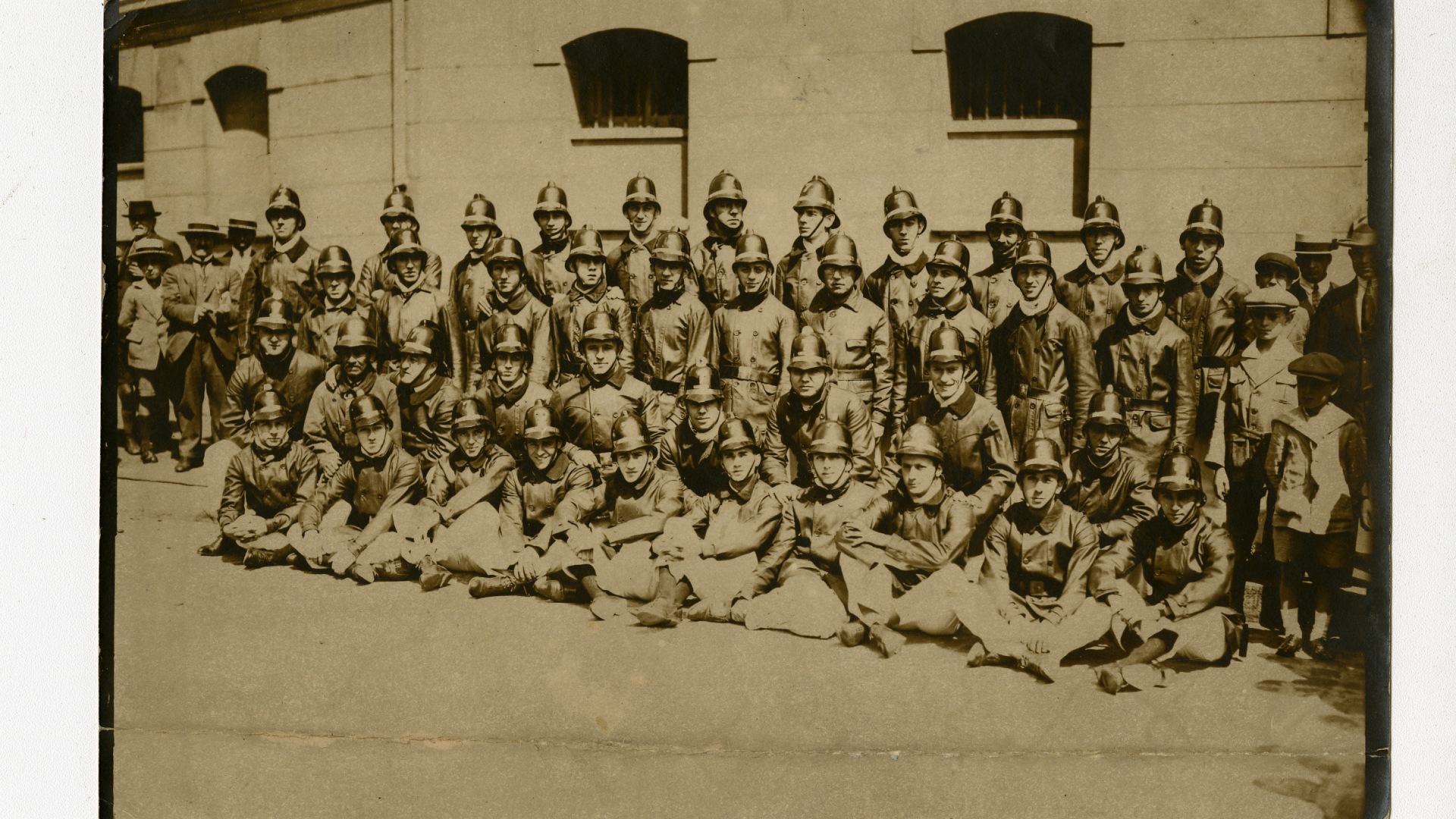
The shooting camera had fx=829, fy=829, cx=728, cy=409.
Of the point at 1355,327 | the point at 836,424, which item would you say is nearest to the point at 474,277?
the point at 836,424

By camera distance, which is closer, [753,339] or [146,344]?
[753,339]

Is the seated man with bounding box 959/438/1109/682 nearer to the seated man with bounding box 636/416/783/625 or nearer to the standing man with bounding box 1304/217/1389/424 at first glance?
the seated man with bounding box 636/416/783/625

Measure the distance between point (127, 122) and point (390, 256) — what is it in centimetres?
110

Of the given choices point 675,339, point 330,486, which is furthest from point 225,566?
point 675,339

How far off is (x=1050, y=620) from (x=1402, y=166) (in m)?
1.97

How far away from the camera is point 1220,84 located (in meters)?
2.89

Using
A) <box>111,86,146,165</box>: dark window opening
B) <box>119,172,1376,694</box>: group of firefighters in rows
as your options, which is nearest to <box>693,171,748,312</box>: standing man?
<box>119,172,1376,694</box>: group of firefighters in rows

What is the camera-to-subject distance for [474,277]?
306 centimetres

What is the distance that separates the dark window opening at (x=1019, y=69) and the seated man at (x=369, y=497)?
2368 mm

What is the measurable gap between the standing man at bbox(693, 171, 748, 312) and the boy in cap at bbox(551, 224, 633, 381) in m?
0.29

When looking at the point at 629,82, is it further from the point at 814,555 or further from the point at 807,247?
the point at 814,555

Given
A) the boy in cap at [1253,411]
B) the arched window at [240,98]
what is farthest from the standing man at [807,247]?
the arched window at [240,98]

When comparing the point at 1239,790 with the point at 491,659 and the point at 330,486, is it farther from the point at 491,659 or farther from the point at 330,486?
the point at 330,486

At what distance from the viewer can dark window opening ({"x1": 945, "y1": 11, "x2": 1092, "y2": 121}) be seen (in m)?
2.95
